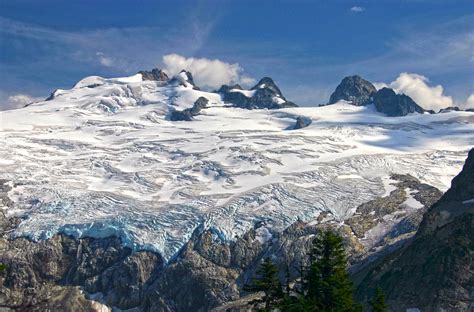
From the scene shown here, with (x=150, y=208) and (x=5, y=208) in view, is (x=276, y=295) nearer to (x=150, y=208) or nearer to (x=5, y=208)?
(x=150, y=208)

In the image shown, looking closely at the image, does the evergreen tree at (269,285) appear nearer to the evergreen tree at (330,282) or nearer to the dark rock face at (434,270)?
the evergreen tree at (330,282)

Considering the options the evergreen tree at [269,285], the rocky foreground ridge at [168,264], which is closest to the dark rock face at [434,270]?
the rocky foreground ridge at [168,264]

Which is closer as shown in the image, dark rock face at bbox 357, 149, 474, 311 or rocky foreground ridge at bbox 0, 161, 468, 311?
dark rock face at bbox 357, 149, 474, 311

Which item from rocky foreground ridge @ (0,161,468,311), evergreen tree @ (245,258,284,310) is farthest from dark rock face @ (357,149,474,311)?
evergreen tree @ (245,258,284,310)

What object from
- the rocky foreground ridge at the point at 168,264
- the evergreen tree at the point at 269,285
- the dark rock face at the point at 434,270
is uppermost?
the evergreen tree at the point at 269,285

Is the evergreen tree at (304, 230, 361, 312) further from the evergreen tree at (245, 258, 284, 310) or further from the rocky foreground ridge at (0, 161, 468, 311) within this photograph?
the rocky foreground ridge at (0, 161, 468, 311)

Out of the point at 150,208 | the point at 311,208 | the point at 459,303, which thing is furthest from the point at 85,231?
the point at 459,303

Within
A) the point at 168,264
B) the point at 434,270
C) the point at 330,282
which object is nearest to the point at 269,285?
the point at 330,282
